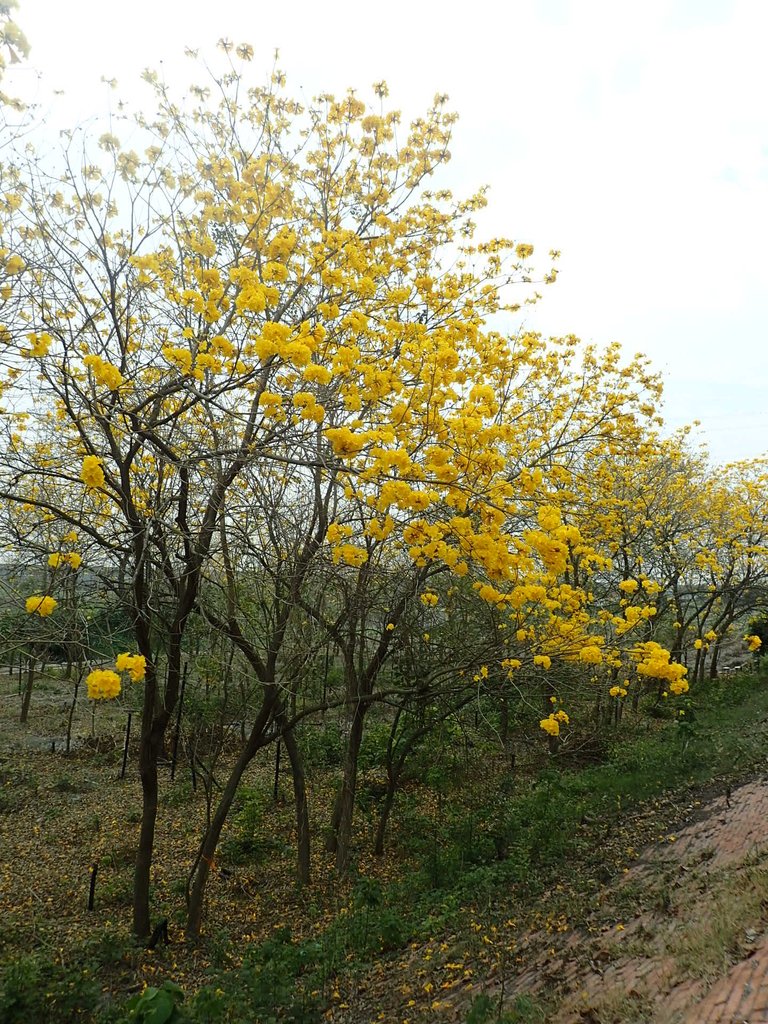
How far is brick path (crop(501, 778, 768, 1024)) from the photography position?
2822 mm

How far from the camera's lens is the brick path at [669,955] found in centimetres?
282

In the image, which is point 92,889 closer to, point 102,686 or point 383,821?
point 383,821

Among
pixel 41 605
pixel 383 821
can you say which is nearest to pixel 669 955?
pixel 41 605

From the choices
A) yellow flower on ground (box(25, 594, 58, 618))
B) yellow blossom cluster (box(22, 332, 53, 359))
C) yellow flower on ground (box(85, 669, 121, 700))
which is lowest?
yellow flower on ground (box(85, 669, 121, 700))

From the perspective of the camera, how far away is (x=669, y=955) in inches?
132

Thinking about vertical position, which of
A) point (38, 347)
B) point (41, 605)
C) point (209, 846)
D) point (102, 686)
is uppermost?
point (38, 347)

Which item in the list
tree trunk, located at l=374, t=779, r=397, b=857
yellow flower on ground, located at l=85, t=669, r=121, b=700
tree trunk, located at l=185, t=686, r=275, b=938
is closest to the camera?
yellow flower on ground, located at l=85, t=669, r=121, b=700

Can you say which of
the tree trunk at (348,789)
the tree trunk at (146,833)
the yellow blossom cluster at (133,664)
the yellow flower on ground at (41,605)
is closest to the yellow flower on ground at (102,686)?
the yellow blossom cluster at (133,664)

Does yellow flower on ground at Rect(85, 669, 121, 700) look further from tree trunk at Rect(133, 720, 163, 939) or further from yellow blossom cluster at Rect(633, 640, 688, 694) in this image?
tree trunk at Rect(133, 720, 163, 939)

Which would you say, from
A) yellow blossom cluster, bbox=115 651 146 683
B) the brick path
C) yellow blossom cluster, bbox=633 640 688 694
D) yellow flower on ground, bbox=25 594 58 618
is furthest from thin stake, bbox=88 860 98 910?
yellow blossom cluster, bbox=633 640 688 694

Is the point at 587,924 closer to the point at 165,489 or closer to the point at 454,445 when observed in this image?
the point at 454,445

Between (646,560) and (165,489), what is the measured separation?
10634mm

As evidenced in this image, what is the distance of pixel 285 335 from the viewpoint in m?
2.57

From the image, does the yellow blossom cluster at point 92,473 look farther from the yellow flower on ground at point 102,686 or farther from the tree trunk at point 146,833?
the tree trunk at point 146,833
